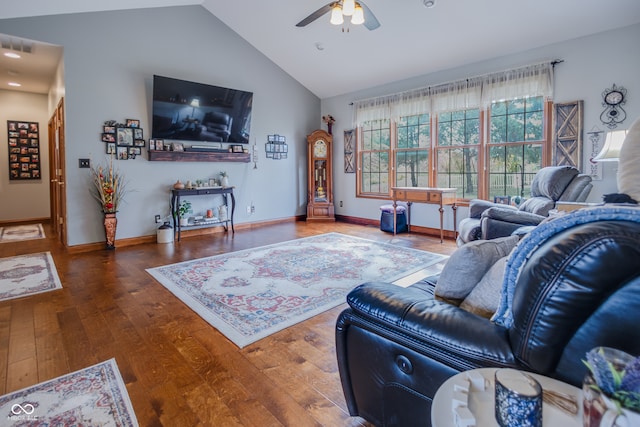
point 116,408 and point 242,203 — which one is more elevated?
point 242,203

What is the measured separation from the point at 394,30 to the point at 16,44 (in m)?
5.02

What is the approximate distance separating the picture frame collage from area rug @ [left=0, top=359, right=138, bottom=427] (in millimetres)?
3876

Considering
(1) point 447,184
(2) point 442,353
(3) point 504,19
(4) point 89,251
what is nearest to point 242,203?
→ (4) point 89,251

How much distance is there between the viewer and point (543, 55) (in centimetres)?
457

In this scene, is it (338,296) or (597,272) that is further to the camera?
(338,296)

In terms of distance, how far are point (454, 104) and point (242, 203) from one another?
405 cm

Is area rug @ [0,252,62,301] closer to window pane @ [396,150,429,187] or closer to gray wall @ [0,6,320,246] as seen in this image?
gray wall @ [0,6,320,246]

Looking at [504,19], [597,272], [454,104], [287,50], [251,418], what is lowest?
[251,418]

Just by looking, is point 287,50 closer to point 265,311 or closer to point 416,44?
point 416,44

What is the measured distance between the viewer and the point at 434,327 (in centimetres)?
111

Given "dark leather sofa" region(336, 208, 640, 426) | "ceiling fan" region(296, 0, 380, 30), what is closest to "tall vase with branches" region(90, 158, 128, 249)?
"ceiling fan" region(296, 0, 380, 30)

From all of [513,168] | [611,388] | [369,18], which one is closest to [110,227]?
[369,18]

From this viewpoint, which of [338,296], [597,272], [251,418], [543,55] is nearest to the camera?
[597,272]

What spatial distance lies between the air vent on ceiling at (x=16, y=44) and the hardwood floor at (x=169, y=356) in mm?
3214
